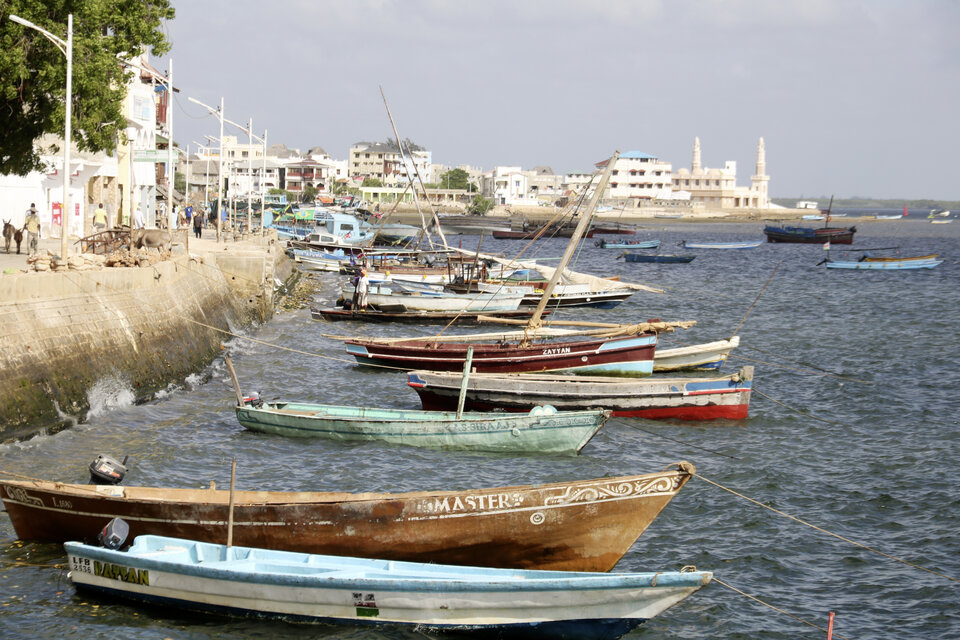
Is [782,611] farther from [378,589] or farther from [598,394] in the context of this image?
[598,394]

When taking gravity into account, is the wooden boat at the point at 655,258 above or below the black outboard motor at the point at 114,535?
above

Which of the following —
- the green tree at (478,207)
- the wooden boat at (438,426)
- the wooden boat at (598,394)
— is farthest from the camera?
the green tree at (478,207)

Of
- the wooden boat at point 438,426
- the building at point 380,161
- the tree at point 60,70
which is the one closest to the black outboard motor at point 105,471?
the wooden boat at point 438,426

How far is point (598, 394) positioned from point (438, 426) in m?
5.14

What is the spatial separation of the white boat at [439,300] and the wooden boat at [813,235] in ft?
260

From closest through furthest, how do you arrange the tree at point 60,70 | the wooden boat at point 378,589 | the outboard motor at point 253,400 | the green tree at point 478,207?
the wooden boat at point 378,589
the outboard motor at point 253,400
the tree at point 60,70
the green tree at point 478,207

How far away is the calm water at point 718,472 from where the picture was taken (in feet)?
42.4

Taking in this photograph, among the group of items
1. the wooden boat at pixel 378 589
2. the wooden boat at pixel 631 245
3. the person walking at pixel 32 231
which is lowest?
the wooden boat at pixel 378 589

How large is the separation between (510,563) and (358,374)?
17.6 m

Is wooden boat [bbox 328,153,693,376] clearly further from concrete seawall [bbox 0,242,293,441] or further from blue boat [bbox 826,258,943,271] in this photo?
blue boat [bbox 826,258,943,271]

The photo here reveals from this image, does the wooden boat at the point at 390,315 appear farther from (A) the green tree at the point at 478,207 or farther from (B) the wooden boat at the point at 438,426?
(A) the green tree at the point at 478,207

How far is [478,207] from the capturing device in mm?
168875

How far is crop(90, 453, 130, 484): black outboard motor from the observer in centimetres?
1458

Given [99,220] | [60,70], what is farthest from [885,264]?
[60,70]
